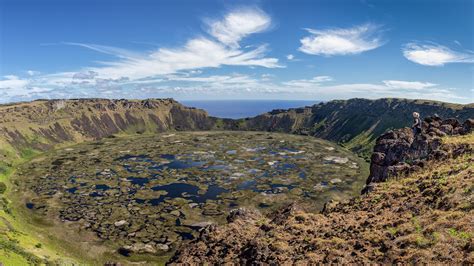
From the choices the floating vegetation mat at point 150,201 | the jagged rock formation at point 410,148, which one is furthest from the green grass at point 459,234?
the floating vegetation mat at point 150,201

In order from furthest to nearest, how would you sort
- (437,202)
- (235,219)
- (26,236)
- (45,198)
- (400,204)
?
(45,198)
(26,236)
(235,219)
(400,204)
(437,202)

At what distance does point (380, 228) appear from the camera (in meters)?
41.8

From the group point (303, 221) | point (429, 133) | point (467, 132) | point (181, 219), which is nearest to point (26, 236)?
point (181, 219)

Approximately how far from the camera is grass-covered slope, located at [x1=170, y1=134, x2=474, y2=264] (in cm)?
3378

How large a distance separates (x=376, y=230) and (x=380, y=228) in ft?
3.26

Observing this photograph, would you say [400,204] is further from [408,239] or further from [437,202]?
[408,239]

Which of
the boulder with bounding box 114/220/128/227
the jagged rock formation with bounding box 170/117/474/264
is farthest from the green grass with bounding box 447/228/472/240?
the boulder with bounding box 114/220/128/227

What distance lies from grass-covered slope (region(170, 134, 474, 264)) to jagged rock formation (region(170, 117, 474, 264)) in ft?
0.28

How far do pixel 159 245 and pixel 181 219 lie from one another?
2304cm

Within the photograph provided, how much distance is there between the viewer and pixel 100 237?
11512cm

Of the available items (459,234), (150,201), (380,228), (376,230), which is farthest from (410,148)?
(150,201)

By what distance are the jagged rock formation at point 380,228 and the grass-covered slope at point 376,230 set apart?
85mm

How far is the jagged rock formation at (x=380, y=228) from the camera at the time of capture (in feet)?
112

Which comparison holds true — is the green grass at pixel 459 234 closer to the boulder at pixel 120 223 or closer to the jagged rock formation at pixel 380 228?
the jagged rock formation at pixel 380 228
